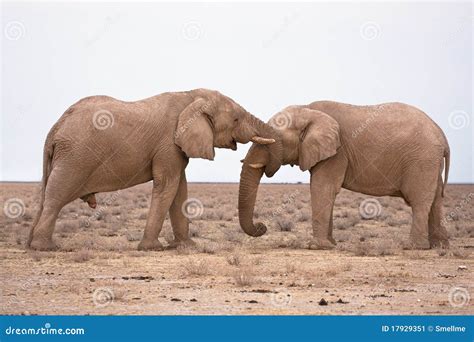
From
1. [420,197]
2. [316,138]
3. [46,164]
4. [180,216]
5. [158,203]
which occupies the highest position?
[316,138]

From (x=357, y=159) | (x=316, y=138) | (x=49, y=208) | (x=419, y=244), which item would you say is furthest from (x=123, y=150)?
(x=419, y=244)

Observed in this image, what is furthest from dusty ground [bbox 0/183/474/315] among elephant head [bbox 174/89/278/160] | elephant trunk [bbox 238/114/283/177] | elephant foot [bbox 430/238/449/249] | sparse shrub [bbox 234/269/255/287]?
elephant head [bbox 174/89/278/160]

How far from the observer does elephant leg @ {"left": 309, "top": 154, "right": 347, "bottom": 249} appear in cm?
1906

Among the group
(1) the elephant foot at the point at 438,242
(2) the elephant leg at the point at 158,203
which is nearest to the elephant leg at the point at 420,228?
(1) the elephant foot at the point at 438,242

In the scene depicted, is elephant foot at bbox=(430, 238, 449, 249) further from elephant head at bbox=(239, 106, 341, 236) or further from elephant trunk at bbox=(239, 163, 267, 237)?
elephant trunk at bbox=(239, 163, 267, 237)

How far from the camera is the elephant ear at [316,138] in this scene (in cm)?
1902

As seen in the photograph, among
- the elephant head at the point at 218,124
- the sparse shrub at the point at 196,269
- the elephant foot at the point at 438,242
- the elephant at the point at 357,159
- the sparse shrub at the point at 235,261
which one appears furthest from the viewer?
the elephant foot at the point at 438,242

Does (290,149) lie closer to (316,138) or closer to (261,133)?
(316,138)

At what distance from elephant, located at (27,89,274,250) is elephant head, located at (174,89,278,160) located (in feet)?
0.07

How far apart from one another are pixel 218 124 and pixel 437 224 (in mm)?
5442

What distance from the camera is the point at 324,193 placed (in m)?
19.1

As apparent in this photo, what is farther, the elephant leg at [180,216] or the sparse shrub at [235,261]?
the elephant leg at [180,216]

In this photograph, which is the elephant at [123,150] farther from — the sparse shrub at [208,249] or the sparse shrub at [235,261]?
the sparse shrub at [235,261]

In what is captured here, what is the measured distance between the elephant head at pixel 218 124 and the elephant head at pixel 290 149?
328mm
